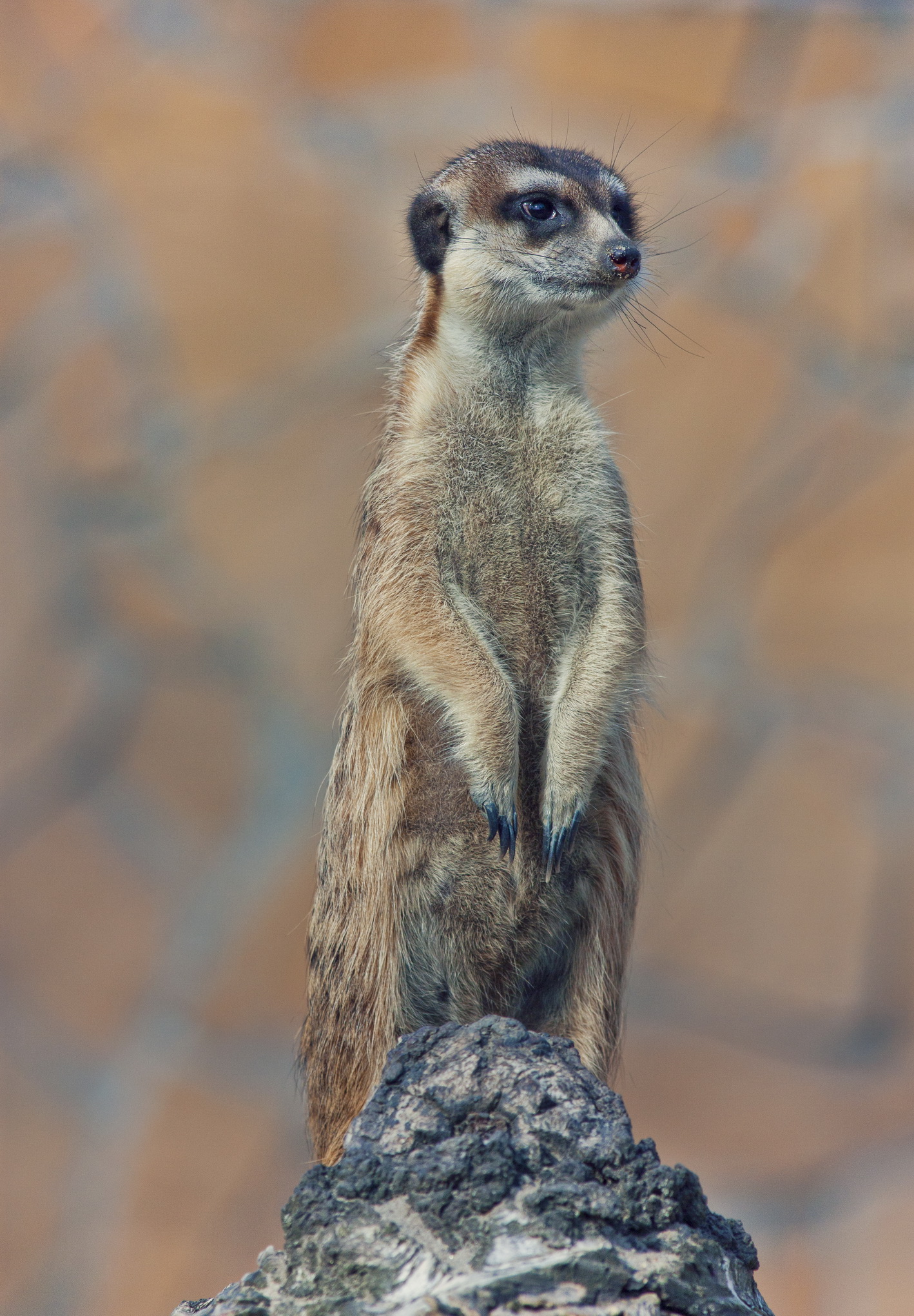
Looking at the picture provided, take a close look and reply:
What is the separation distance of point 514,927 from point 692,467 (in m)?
2.47

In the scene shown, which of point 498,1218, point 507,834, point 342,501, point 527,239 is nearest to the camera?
point 498,1218

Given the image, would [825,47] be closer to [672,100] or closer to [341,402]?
[672,100]

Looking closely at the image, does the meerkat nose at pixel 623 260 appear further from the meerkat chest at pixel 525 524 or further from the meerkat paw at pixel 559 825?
the meerkat paw at pixel 559 825

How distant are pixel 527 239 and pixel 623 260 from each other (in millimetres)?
159

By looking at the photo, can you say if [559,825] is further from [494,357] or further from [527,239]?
[527,239]

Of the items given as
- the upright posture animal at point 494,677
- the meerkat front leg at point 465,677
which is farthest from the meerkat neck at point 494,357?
the meerkat front leg at point 465,677

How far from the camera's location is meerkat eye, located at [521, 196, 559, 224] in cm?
197

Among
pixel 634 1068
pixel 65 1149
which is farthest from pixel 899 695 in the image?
pixel 65 1149

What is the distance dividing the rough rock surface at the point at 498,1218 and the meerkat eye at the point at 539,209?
118 cm

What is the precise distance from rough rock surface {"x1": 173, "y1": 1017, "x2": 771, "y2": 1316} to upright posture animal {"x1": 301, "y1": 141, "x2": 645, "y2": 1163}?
0.45 metres

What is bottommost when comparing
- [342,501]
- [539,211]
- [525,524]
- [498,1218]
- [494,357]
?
[498,1218]

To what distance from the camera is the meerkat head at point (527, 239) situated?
1.92 m

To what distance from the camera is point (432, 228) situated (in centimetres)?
206

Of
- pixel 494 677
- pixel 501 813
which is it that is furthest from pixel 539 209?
pixel 501 813
